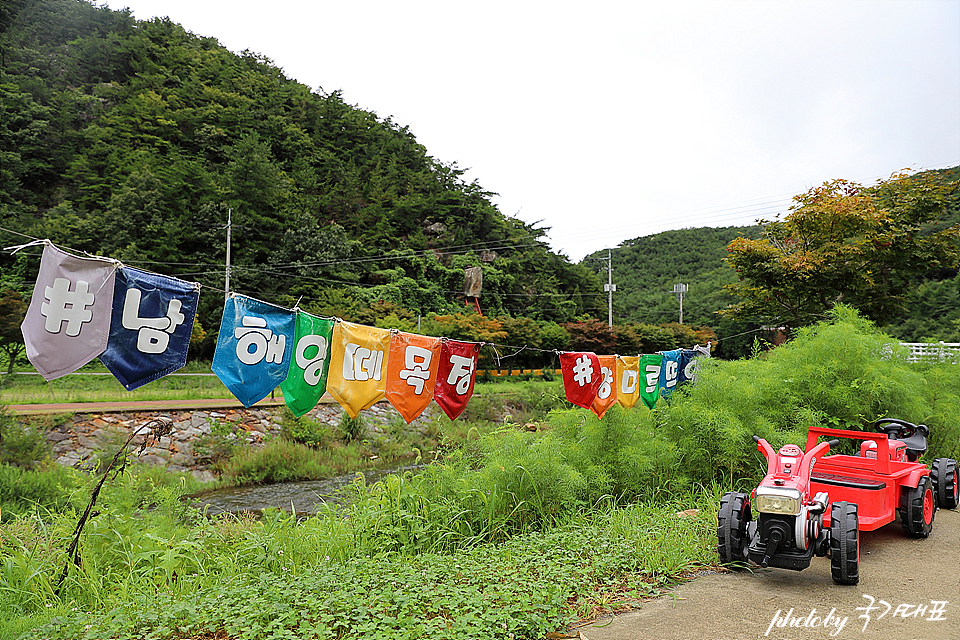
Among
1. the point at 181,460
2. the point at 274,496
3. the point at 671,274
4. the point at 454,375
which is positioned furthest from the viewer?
the point at 671,274

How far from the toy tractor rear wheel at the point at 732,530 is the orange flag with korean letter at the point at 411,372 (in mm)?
3277

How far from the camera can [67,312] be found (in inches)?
158

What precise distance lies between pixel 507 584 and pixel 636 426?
3821mm

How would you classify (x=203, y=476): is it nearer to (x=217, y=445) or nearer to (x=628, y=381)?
(x=217, y=445)

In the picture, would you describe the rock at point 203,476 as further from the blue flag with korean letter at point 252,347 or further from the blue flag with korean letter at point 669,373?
the blue flag with korean letter at point 669,373

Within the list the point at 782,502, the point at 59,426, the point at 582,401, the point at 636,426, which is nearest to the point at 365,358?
the point at 582,401

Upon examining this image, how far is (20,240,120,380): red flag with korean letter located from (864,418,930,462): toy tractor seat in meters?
7.18

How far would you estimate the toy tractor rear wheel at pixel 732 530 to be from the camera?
4.22 metres

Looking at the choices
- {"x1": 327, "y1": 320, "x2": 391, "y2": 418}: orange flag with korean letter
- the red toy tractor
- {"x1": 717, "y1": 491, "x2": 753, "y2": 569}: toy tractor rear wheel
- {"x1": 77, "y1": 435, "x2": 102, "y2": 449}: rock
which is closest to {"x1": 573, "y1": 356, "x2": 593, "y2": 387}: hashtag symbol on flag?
{"x1": 327, "y1": 320, "x2": 391, "y2": 418}: orange flag with korean letter

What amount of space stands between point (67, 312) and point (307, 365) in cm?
202

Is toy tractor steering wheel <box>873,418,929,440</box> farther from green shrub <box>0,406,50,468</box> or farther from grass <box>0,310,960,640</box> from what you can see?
green shrub <box>0,406,50,468</box>

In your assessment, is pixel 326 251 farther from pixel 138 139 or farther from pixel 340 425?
pixel 340 425

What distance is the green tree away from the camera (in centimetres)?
1013

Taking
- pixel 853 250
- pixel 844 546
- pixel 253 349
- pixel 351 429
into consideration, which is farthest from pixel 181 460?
pixel 853 250
